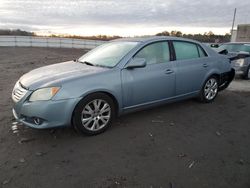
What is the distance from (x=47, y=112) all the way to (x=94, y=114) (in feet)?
2.39

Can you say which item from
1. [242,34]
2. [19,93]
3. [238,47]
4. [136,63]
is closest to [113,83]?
[136,63]

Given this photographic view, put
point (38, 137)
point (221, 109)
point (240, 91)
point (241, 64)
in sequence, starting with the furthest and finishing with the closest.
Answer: point (241, 64) → point (240, 91) → point (221, 109) → point (38, 137)

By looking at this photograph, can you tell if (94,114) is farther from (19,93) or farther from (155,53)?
(155,53)

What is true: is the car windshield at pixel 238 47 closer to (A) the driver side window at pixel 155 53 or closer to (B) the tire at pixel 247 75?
(B) the tire at pixel 247 75

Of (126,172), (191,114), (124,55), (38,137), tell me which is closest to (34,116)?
(38,137)

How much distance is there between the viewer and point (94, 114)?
3574 millimetres

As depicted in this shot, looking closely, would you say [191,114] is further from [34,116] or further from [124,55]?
[34,116]

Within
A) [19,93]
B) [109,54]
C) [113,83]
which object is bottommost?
[19,93]

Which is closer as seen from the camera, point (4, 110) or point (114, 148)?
point (114, 148)

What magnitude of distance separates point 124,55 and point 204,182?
2.35 metres

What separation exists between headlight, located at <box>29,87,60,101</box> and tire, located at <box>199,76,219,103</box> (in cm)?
337

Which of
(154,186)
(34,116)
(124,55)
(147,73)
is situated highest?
(124,55)

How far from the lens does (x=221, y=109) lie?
500 centimetres

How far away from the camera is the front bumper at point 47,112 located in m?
3.17
